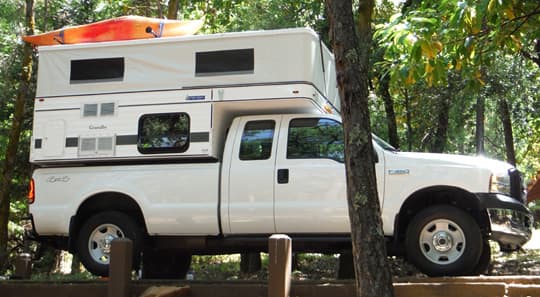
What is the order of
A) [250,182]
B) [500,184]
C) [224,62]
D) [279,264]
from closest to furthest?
1. [279,264]
2. [500,184]
3. [250,182]
4. [224,62]

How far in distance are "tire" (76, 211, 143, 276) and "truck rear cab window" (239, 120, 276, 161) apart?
61.4 inches

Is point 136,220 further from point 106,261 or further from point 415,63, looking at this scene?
point 415,63

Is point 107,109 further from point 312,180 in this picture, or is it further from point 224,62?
point 312,180

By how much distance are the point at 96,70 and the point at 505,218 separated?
5054 millimetres

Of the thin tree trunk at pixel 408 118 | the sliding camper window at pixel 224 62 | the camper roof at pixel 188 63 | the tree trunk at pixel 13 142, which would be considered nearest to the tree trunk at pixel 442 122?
the thin tree trunk at pixel 408 118

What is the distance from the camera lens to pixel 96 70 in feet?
24.0

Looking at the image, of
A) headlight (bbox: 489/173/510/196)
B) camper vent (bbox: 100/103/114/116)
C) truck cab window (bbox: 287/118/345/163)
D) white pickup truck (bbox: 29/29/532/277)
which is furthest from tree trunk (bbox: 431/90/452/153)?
camper vent (bbox: 100/103/114/116)

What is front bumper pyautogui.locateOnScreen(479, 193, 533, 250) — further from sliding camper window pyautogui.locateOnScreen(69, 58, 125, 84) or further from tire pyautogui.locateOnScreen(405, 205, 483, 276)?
sliding camper window pyautogui.locateOnScreen(69, 58, 125, 84)

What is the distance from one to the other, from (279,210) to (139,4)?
412 inches

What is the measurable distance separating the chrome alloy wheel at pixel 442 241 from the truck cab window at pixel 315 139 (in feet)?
4.08

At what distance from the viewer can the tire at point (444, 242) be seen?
19.5 feet

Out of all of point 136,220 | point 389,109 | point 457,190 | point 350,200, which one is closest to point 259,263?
point 389,109

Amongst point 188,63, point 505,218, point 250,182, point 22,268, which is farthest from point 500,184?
point 22,268

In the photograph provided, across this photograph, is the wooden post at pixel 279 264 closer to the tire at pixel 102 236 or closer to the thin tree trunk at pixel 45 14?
the tire at pixel 102 236
